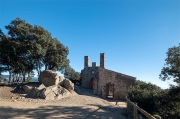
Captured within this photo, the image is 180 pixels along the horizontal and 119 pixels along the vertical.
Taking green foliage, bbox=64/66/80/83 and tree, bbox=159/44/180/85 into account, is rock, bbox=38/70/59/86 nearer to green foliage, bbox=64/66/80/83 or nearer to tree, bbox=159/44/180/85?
tree, bbox=159/44/180/85

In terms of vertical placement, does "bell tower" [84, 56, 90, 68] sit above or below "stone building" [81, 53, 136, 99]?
above

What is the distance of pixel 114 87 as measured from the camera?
66.7ft

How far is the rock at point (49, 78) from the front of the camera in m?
16.6

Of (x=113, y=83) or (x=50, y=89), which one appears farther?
(x=113, y=83)

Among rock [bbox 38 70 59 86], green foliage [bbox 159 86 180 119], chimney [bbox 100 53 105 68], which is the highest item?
chimney [bbox 100 53 105 68]

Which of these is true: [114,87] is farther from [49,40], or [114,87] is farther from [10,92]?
[10,92]

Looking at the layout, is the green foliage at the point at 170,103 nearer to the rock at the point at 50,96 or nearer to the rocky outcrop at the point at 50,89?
the rocky outcrop at the point at 50,89

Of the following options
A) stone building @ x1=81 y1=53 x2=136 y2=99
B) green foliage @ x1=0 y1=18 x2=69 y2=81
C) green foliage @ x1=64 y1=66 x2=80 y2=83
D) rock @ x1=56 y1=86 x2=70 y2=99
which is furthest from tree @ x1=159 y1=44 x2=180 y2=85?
green foliage @ x1=64 y1=66 x2=80 y2=83

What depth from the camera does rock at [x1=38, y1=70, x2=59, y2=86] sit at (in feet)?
54.3

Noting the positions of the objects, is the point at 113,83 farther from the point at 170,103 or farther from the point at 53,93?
the point at 53,93

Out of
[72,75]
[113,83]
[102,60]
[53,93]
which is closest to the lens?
[53,93]

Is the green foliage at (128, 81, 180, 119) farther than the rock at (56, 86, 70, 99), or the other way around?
the rock at (56, 86, 70, 99)

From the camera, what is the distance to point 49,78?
1694 centimetres

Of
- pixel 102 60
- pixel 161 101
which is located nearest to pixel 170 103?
pixel 161 101
